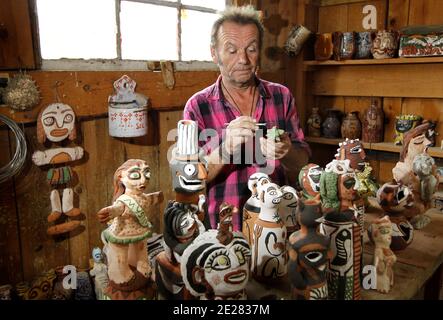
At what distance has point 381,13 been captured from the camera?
2445 millimetres

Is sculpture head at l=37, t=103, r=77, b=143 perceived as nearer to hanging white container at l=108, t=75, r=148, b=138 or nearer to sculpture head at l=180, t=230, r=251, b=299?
hanging white container at l=108, t=75, r=148, b=138

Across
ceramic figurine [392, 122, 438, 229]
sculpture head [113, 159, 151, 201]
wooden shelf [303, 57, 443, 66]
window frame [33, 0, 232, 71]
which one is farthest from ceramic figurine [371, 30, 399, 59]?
sculpture head [113, 159, 151, 201]

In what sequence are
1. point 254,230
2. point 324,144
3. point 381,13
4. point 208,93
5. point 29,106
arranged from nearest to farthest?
point 254,230 < point 29,106 < point 208,93 < point 381,13 < point 324,144

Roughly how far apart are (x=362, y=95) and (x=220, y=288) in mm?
2102

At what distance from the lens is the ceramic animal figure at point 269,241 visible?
37.5 inches

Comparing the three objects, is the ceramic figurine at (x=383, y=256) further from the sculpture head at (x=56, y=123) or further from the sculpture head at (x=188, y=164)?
the sculpture head at (x=56, y=123)

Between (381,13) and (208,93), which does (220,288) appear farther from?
(381,13)

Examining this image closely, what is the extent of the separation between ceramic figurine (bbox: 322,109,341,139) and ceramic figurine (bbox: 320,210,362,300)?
1755 millimetres

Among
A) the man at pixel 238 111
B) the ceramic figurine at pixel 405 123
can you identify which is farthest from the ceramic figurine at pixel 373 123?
the man at pixel 238 111

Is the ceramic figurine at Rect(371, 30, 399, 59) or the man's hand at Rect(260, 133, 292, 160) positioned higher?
the ceramic figurine at Rect(371, 30, 399, 59)

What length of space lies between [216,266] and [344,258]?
315mm

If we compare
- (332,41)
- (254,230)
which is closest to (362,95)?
(332,41)

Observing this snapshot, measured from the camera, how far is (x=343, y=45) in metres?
2.42

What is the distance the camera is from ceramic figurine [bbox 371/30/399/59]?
2232mm
